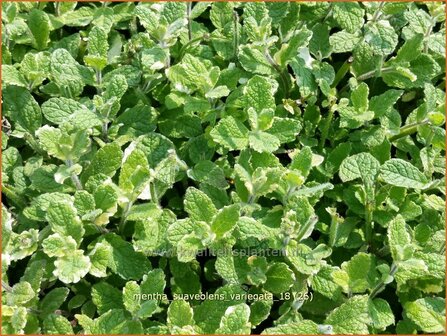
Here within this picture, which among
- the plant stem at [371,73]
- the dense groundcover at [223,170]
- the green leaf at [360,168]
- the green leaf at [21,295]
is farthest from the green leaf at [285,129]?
the green leaf at [21,295]

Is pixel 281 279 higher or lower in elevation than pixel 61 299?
higher

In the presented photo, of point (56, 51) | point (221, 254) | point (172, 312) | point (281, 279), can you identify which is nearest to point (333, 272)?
point (281, 279)

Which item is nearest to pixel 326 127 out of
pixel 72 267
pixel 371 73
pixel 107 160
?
pixel 371 73

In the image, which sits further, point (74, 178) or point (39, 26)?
point (39, 26)

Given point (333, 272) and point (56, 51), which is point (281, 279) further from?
point (56, 51)

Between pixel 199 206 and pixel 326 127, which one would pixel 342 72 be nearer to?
pixel 326 127

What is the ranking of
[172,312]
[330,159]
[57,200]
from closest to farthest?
[172,312]
[57,200]
[330,159]

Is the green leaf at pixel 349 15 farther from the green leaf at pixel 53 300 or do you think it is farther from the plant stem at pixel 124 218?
the green leaf at pixel 53 300

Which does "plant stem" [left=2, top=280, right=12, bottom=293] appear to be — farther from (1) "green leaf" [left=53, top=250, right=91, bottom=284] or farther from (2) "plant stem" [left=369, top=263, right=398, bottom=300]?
(2) "plant stem" [left=369, top=263, right=398, bottom=300]
